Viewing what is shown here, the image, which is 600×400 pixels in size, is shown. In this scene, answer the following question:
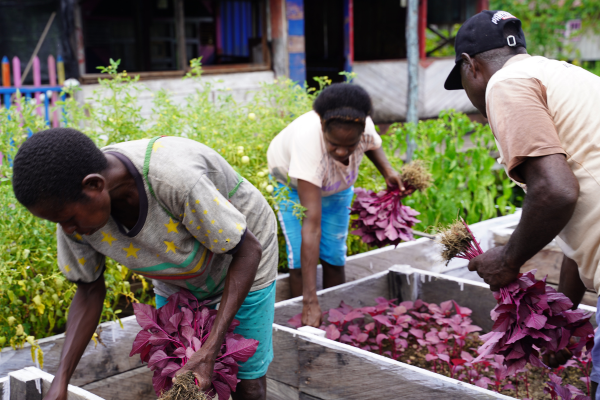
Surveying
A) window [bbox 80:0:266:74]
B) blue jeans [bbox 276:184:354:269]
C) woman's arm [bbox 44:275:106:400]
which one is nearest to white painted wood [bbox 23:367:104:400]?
woman's arm [bbox 44:275:106:400]

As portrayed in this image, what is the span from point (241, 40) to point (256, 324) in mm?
9270

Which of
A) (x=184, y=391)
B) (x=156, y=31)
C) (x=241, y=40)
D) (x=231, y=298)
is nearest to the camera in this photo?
(x=184, y=391)

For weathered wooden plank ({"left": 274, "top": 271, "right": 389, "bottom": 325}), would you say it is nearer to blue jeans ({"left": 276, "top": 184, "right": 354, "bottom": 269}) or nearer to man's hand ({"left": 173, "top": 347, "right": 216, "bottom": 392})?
blue jeans ({"left": 276, "top": 184, "right": 354, "bottom": 269})

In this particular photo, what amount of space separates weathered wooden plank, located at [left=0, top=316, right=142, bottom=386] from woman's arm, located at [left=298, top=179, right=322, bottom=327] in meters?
0.94

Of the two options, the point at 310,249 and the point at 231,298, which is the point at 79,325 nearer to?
the point at 231,298

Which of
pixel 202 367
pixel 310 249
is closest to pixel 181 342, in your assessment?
pixel 202 367

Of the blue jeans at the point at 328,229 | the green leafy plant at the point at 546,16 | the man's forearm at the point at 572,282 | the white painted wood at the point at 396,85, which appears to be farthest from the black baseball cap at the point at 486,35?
the green leafy plant at the point at 546,16

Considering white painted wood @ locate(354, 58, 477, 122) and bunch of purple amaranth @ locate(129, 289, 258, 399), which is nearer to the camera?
bunch of purple amaranth @ locate(129, 289, 258, 399)

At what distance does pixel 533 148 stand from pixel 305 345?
5.22ft

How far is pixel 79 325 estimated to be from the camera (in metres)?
2.19

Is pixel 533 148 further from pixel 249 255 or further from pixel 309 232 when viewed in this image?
pixel 309 232

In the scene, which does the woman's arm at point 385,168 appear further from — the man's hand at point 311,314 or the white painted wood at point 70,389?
the white painted wood at point 70,389

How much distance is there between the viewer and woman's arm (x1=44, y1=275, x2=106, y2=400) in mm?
2112

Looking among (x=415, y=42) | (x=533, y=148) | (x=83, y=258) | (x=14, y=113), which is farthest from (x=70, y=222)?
(x=415, y=42)
